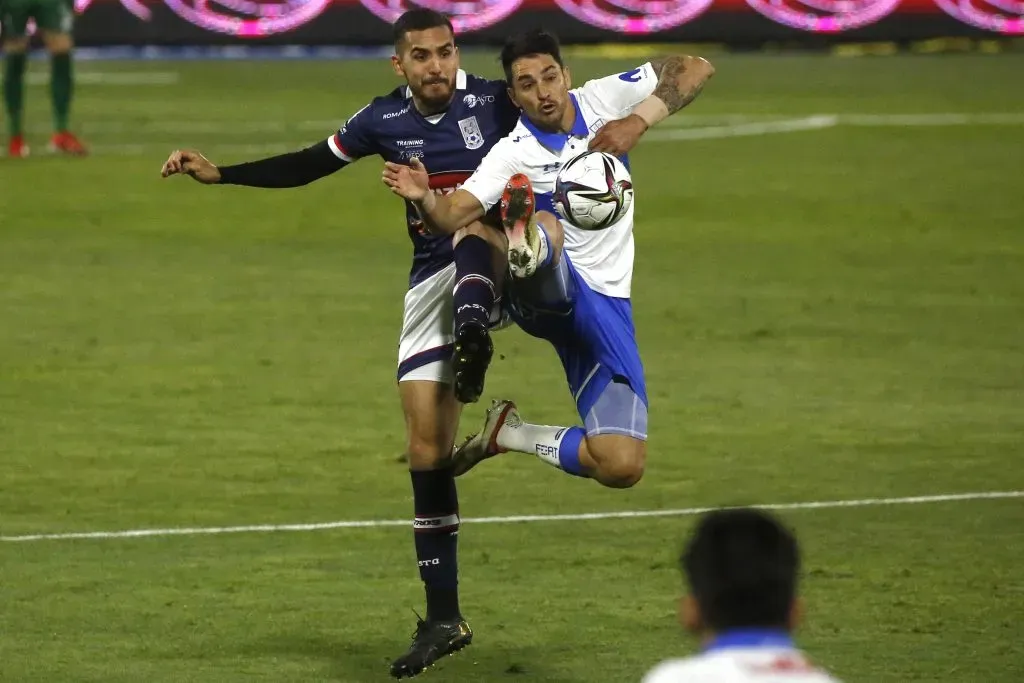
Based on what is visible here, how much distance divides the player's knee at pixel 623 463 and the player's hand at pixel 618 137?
1.02m

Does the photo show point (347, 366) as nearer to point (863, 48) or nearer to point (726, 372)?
point (726, 372)

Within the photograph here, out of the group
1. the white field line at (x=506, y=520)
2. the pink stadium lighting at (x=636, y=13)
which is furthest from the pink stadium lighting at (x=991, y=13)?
the white field line at (x=506, y=520)

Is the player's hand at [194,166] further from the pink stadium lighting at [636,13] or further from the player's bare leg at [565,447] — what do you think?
the pink stadium lighting at [636,13]

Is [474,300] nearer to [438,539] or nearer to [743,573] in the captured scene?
[438,539]

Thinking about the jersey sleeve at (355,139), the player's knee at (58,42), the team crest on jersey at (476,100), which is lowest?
the jersey sleeve at (355,139)

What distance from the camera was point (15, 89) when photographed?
2244cm

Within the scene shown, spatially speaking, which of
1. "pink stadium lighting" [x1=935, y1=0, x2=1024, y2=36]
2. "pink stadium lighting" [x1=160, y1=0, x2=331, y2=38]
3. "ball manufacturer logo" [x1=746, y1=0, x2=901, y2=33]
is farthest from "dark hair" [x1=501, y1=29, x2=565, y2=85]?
"pink stadium lighting" [x1=935, y1=0, x2=1024, y2=36]

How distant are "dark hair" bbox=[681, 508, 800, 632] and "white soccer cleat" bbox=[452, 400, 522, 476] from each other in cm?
403

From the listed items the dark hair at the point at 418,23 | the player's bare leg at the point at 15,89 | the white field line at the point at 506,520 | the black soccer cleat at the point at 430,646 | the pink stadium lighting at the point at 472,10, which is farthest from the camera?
the pink stadium lighting at the point at 472,10

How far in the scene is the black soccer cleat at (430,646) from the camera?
23.9ft

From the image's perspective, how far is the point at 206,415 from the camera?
11.7 metres

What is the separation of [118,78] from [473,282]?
2688cm

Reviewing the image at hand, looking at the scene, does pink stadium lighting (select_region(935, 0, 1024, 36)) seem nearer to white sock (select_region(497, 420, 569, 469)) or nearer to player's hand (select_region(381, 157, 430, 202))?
white sock (select_region(497, 420, 569, 469))

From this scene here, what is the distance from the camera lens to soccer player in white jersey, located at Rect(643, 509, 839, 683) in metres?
3.59
